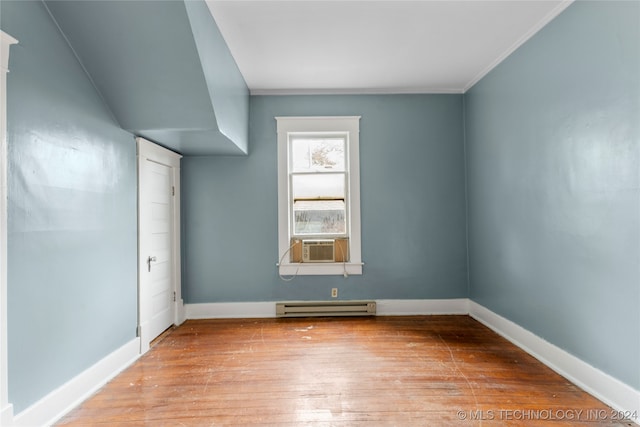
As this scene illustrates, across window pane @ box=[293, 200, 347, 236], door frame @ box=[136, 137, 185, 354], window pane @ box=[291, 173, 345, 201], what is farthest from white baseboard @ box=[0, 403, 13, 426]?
window pane @ box=[291, 173, 345, 201]

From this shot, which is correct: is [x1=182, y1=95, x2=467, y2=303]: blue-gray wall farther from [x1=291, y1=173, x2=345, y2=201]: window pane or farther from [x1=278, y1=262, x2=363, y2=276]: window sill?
[x1=291, y1=173, x2=345, y2=201]: window pane

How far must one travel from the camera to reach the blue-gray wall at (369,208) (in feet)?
13.0

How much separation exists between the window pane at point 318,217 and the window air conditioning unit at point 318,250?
119 mm

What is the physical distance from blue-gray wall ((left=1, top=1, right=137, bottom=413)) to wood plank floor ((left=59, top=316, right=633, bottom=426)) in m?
0.42

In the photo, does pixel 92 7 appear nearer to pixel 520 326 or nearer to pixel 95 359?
pixel 95 359

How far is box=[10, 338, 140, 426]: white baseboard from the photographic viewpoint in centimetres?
186

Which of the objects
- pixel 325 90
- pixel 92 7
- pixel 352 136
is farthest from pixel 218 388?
pixel 325 90

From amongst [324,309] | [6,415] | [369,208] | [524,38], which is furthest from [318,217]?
[6,415]

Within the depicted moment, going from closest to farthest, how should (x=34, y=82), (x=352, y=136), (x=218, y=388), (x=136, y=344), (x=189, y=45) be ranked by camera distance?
(x=34, y=82)
(x=189, y=45)
(x=218, y=388)
(x=136, y=344)
(x=352, y=136)

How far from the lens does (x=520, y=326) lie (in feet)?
9.87

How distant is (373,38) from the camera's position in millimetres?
2850

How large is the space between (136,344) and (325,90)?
323 centimetres

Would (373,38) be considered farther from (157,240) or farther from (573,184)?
(157,240)

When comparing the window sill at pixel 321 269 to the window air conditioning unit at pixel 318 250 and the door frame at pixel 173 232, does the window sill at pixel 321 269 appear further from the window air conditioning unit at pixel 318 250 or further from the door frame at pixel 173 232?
the door frame at pixel 173 232
